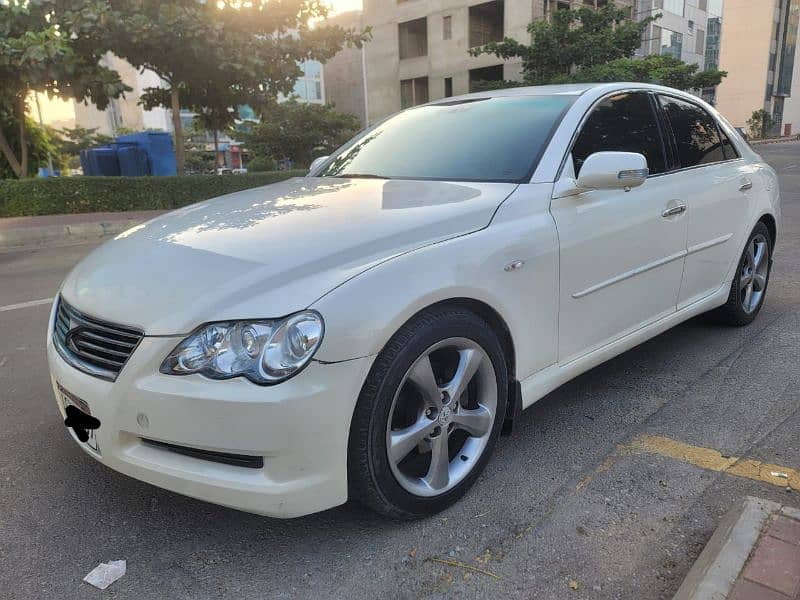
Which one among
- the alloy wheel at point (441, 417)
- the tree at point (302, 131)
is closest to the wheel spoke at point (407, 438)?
the alloy wheel at point (441, 417)

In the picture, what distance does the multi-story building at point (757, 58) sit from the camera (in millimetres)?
69188

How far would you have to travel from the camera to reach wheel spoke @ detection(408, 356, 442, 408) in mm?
2242

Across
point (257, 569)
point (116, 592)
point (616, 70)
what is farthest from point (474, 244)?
point (616, 70)

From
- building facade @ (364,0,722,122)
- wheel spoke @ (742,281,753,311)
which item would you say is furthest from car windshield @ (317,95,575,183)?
building facade @ (364,0,722,122)

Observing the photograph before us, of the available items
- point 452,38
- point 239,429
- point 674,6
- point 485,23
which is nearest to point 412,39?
point 452,38

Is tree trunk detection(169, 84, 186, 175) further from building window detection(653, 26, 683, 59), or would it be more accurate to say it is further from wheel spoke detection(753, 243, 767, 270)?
building window detection(653, 26, 683, 59)

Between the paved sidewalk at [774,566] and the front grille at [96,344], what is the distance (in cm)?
197

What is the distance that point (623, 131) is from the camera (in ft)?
11.2

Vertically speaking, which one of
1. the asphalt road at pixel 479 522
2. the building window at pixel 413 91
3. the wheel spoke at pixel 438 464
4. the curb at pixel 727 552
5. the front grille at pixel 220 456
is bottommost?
the asphalt road at pixel 479 522

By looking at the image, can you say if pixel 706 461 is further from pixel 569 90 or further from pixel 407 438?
pixel 569 90

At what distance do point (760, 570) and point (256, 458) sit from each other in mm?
1551

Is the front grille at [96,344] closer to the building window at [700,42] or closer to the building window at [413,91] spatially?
the building window at [413,91]

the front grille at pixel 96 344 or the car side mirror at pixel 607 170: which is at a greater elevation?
the car side mirror at pixel 607 170

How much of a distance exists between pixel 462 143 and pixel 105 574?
2420 millimetres
